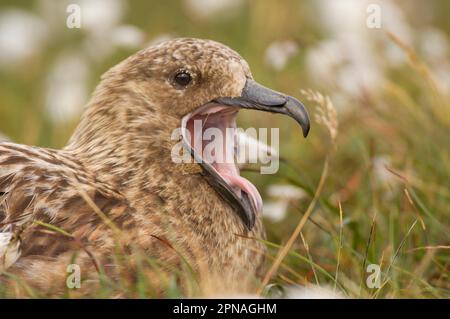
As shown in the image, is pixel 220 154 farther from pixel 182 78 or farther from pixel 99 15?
pixel 99 15

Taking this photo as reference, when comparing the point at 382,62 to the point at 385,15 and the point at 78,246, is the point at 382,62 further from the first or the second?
the point at 78,246

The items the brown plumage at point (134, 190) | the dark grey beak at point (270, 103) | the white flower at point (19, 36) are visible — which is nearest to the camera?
the brown plumage at point (134, 190)

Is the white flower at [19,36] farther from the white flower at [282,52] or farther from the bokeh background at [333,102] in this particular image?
the white flower at [282,52]

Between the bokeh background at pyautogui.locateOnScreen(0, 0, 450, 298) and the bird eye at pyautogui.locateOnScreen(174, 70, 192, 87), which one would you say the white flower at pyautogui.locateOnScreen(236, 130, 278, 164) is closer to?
the bokeh background at pyautogui.locateOnScreen(0, 0, 450, 298)

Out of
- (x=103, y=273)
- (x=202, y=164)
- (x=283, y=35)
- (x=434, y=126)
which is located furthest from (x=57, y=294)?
(x=283, y=35)

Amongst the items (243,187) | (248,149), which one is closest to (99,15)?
(248,149)

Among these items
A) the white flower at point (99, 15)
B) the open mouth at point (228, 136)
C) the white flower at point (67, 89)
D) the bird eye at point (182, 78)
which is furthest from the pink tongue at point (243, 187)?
the white flower at point (99, 15)
